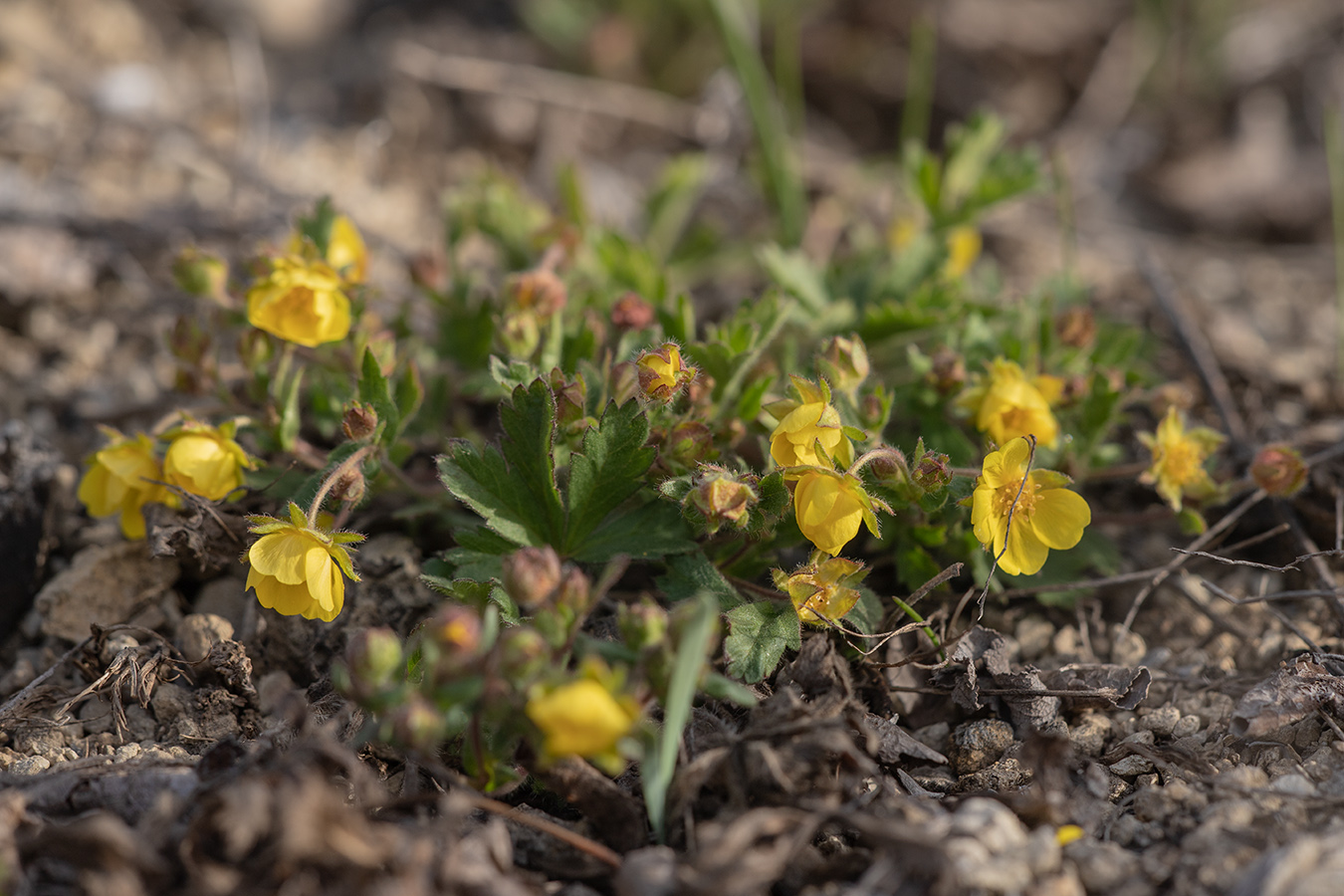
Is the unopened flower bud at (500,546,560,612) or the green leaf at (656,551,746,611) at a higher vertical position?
the unopened flower bud at (500,546,560,612)

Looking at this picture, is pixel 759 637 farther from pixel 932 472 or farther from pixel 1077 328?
pixel 1077 328

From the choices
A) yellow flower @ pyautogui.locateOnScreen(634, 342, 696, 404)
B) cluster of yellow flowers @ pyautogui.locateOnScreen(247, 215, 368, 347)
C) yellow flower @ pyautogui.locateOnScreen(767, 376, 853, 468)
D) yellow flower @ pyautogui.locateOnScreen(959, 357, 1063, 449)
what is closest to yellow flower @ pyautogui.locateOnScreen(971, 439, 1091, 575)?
yellow flower @ pyautogui.locateOnScreen(959, 357, 1063, 449)

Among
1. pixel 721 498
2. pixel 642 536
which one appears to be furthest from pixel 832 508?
pixel 642 536

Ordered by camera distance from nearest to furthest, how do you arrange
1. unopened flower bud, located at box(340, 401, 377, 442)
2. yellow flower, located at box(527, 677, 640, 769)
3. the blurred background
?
yellow flower, located at box(527, 677, 640, 769)
unopened flower bud, located at box(340, 401, 377, 442)
the blurred background

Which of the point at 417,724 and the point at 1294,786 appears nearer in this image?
the point at 417,724

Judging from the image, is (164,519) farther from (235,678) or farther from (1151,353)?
(1151,353)

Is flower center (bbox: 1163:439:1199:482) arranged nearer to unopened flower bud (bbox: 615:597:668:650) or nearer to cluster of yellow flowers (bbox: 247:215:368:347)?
unopened flower bud (bbox: 615:597:668:650)
